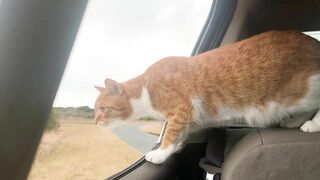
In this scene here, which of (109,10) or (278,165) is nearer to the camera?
(278,165)

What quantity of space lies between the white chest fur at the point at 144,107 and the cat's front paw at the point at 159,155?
0.12 meters

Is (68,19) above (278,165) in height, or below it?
above

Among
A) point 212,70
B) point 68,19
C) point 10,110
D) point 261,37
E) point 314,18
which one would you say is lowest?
point 10,110

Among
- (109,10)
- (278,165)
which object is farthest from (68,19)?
(278,165)

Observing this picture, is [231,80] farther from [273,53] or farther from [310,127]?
[310,127]

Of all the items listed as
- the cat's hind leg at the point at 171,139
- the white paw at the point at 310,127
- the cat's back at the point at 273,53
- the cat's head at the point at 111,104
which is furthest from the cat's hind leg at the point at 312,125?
the cat's head at the point at 111,104

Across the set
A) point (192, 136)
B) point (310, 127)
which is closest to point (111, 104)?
point (192, 136)

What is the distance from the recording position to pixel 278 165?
1130 mm

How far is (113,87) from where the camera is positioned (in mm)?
1523

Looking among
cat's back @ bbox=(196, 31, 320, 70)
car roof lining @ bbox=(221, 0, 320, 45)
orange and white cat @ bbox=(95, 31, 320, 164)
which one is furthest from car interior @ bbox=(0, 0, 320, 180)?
cat's back @ bbox=(196, 31, 320, 70)

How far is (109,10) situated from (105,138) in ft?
1.61

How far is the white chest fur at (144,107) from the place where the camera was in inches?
61.5

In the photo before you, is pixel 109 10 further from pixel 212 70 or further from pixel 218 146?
pixel 218 146

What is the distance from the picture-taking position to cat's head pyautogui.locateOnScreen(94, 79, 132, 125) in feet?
4.98
